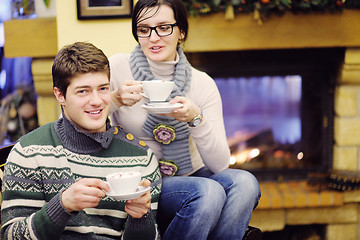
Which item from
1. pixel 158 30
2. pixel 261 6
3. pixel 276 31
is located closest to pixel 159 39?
pixel 158 30

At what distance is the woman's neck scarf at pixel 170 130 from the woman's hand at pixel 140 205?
1.24ft

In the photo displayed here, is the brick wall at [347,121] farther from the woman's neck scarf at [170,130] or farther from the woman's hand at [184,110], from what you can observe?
the woman's hand at [184,110]

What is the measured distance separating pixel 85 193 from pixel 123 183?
0.29 ft

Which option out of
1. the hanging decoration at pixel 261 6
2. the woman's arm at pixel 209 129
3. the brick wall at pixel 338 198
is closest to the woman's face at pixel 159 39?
the woman's arm at pixel 209 129

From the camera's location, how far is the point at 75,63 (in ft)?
3.84

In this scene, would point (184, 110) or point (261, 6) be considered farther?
point (261, 6)

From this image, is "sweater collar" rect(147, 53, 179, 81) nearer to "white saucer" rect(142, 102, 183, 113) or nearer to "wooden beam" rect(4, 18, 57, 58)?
"white saucer" rect(142, 102, 183, 113)

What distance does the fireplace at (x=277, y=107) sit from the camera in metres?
2.57

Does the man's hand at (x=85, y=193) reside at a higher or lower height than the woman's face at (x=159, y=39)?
lower

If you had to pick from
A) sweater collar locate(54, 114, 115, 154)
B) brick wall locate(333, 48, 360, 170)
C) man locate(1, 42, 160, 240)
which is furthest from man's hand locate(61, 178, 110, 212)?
brick wall locate(333, 48, 360, 170)

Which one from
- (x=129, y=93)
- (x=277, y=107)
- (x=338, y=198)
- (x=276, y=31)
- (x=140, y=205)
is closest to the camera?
(x=140, y=205)

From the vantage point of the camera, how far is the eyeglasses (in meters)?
1.47

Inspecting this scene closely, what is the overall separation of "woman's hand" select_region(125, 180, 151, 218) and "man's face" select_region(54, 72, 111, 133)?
0.24 meters

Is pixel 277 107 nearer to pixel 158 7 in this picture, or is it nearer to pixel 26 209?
pixel 158 7
